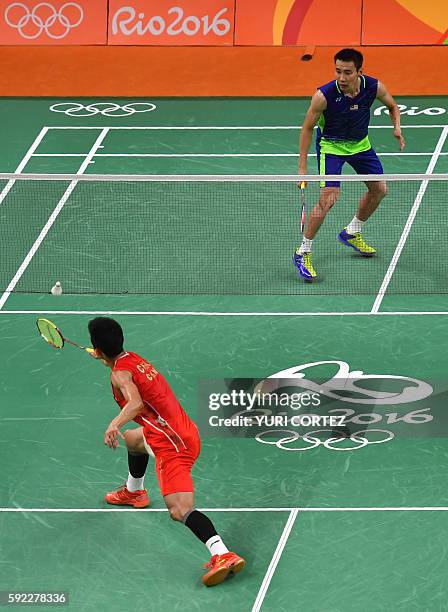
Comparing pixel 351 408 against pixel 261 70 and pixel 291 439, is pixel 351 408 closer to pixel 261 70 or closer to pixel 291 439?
pixel 291 439

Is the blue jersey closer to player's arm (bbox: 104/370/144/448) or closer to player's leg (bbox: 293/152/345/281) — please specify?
player's leg (bbox: 293/152/345/281)

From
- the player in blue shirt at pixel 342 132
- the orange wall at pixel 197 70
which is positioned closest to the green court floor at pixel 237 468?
the player in blue shirt at pixel 342 132

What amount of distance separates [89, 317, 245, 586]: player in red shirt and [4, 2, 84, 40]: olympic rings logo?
11362 mm

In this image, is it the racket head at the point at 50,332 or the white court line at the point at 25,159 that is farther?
the white court line at the point at 25,159

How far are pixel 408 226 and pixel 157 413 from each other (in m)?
6.18

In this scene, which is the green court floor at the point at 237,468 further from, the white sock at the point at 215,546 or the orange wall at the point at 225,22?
the orange wall at the point at 225,22

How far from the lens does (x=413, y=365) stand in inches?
449

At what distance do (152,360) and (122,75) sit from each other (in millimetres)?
8148

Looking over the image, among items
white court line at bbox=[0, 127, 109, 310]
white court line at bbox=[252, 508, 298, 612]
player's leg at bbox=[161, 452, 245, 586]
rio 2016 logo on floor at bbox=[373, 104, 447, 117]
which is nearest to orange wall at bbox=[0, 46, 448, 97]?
rio 2016 logo on floor at bbox=[373, 104, 447, 117]

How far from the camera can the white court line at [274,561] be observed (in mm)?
8450

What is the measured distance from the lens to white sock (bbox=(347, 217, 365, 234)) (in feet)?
44.2

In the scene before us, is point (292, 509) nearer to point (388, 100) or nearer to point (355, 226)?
point (355, 226)

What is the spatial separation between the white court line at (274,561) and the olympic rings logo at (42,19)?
11685 mm

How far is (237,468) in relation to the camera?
1005cm
